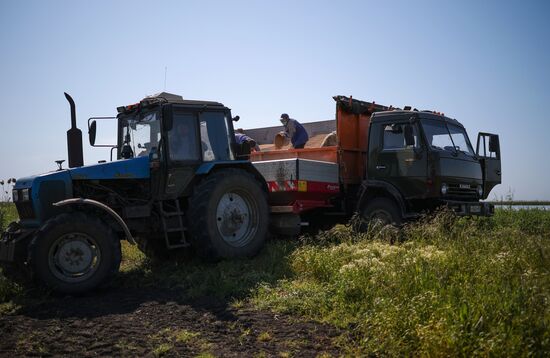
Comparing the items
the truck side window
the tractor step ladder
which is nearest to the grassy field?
the tractor step ladder

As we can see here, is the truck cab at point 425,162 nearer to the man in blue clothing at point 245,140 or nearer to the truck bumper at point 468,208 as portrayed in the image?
the truck bumper at point 468,208

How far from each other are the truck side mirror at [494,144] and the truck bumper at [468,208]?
62.9 inches

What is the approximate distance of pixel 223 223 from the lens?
725 centimetres

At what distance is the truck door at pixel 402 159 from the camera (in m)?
8.44

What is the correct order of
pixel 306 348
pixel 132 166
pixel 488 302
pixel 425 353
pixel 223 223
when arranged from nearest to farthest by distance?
pixel 425 353 < pixel 488 302 < pixel 306 348 < pixel 132 166 < pixel 223 223

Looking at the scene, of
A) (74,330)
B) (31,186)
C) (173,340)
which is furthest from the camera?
(31,186)

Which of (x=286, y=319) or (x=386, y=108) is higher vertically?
(x=386, y=108)

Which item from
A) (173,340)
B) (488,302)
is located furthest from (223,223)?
(488,302)

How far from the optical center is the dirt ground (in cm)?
395

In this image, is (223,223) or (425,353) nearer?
(425,353)

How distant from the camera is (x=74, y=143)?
708 cm

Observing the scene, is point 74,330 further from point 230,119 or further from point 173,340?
point 230,119

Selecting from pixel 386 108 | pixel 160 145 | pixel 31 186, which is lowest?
pixel 31 186

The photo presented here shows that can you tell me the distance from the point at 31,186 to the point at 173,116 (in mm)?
2097
